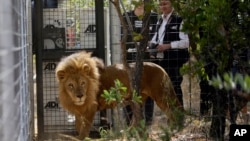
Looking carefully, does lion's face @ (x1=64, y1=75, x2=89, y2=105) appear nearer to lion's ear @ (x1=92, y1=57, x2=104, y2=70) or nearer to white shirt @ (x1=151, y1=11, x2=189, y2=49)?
lion's ear @ (x1=92, y1=57, x2=104, y2=70)

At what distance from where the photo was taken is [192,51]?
219 inches

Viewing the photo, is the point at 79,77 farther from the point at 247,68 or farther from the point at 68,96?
the point at 247,68

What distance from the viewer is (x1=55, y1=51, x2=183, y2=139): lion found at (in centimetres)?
810

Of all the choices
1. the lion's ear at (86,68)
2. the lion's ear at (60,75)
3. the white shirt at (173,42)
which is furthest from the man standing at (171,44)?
the lion's ear at (60,75)

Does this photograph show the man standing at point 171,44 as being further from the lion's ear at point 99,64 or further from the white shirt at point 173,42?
the lion's ear at point 99,64

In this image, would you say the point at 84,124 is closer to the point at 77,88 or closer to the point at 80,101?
the point at 80,101

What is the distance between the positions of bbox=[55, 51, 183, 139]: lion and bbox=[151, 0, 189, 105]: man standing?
0.35 meters

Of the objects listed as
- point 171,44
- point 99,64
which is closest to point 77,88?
point 99,64

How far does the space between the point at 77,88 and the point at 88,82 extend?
0.16 meters

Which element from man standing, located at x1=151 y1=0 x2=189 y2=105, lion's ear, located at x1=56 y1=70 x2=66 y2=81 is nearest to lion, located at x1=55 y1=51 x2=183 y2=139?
lion's ear, located at x1=56 y1=70 x2=66 y2=81

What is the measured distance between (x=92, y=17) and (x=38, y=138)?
1.75 metres

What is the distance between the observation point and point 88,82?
26.8 feet

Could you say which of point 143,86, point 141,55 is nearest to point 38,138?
point 143,86

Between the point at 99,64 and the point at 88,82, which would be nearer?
the point at 88,82
